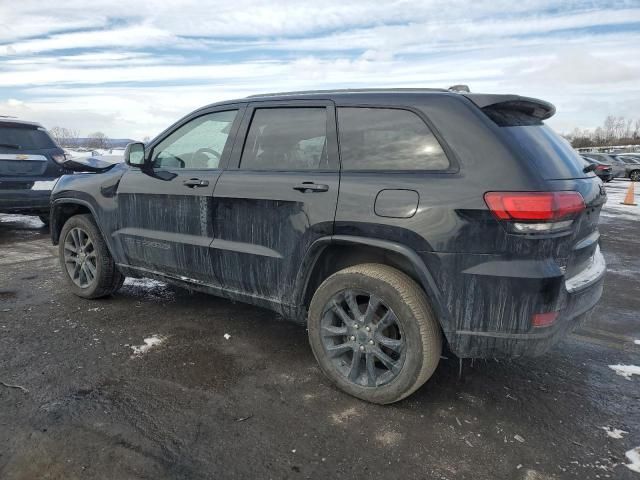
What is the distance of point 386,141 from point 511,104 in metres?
0.73

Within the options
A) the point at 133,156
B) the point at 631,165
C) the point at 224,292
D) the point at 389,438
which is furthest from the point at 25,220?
the point at 631,165

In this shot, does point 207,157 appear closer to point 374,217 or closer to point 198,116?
point 198,116

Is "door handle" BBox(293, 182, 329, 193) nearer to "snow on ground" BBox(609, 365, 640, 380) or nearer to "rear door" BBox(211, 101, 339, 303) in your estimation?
"rear door" BBox(211, 101, 339, 303)

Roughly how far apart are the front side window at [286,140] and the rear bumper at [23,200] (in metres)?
5.33

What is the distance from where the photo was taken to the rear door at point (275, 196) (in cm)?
305

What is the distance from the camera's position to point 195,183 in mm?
3623

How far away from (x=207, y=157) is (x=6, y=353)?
1.95m

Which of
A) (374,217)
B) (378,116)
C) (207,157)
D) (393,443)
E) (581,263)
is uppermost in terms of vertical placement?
(378,116)

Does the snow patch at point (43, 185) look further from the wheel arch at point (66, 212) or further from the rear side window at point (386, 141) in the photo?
the rear side window at point (386, 141)

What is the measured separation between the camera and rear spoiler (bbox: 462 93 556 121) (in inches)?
108

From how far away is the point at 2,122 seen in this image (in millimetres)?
7277

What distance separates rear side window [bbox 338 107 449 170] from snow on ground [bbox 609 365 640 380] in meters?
1.97

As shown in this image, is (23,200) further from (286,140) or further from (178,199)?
(286,140)

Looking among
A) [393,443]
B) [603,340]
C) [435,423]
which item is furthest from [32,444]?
[603,340]
